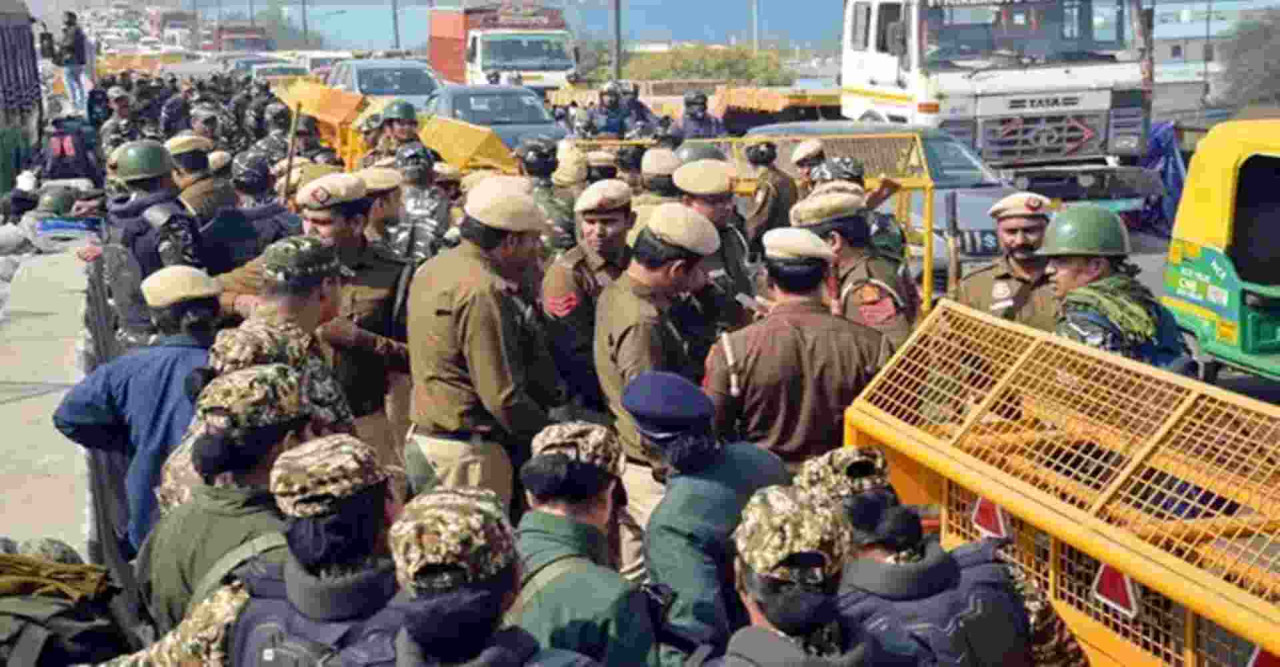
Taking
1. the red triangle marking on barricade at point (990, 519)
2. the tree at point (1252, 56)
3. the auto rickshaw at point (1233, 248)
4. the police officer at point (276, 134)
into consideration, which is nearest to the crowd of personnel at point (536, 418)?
the red triangle marking on barricade at point (990, 519)

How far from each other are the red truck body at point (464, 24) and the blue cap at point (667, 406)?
3525 centimetres

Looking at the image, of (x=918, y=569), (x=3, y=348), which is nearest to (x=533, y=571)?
(x=918, y=569)

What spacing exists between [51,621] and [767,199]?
24.6 feet

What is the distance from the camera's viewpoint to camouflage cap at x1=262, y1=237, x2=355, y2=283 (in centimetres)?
583

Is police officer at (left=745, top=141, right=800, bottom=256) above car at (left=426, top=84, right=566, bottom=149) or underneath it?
underneath

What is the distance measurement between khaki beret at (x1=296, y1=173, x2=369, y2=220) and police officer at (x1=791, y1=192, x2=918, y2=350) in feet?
6.10

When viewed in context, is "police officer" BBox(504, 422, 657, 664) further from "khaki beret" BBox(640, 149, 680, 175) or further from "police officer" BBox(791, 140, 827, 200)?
"police officer" BBox(791, 140, 827, 200)

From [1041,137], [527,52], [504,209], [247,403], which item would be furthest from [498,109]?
[247,403]

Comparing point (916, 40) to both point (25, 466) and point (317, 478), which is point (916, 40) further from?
point (317, 478)

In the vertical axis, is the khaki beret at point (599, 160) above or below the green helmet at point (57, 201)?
above

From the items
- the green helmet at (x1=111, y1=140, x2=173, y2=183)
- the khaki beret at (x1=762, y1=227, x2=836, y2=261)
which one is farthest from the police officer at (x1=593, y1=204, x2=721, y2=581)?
the green helmet at (x1=111, y1=140, x2=173, y2=183)

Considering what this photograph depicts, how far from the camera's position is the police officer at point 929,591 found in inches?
140

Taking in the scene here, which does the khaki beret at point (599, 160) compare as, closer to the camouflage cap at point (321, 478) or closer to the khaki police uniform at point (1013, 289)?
the khaki police uniform at point (1013, 289)

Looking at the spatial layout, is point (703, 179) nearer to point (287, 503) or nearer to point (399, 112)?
point (287, 503)
